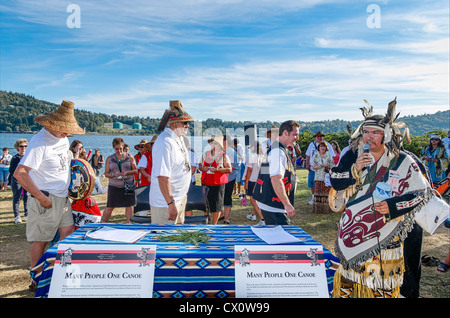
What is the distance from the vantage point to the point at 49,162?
137 inches

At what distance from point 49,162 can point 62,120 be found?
0.52m

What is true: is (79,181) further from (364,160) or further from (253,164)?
(253,164)

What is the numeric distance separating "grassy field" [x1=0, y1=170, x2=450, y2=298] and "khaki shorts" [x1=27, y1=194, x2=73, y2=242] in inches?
29.8

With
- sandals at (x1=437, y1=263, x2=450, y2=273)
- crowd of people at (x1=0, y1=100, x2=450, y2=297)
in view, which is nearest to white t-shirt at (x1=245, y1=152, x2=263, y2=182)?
crowd of people at (x1=0, y1=100, x2=450, y2=297)

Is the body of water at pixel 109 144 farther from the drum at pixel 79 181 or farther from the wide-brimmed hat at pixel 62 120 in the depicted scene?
the wide-brimmed hat at pixel 62 120

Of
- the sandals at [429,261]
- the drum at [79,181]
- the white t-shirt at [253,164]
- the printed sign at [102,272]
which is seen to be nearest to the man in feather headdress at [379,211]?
the printed sign at [102,272]

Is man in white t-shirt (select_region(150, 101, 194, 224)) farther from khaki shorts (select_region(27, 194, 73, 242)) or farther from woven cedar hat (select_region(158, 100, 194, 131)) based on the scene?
khaki shorts (select_region(27, 194, 73, 242))

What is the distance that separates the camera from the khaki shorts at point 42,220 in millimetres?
3604

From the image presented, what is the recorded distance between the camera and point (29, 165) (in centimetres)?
327

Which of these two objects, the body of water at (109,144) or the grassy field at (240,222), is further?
the body of water at (109,144)

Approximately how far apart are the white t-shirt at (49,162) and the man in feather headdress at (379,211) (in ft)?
10.0

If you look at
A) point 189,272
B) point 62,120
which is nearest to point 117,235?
point 189,272

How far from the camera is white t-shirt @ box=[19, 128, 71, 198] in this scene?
333 cm
